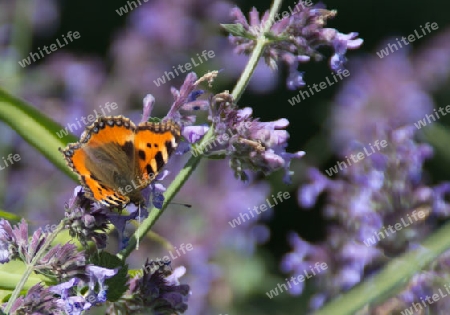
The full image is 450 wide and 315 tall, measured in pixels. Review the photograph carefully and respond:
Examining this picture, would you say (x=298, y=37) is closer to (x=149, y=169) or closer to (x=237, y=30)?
(x=237, y=30)

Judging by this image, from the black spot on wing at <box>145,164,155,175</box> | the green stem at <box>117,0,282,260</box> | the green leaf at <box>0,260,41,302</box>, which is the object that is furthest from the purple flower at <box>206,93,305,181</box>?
the green leaf at <box>0,260,41,302</box>

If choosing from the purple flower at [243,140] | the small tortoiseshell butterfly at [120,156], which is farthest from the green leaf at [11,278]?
the purple flower at [243,140]

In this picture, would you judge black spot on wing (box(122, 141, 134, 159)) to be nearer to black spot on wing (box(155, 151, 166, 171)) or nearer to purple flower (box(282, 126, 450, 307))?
black spot on wing (box(155, 151, 166, 171))

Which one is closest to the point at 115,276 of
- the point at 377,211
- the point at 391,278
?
the point at 391,278

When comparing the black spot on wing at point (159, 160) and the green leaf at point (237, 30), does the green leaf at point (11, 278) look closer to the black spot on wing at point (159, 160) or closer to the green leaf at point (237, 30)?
the black spot on wing at point (159, 160)

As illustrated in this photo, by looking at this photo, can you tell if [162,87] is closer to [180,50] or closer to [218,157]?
[180,50]
